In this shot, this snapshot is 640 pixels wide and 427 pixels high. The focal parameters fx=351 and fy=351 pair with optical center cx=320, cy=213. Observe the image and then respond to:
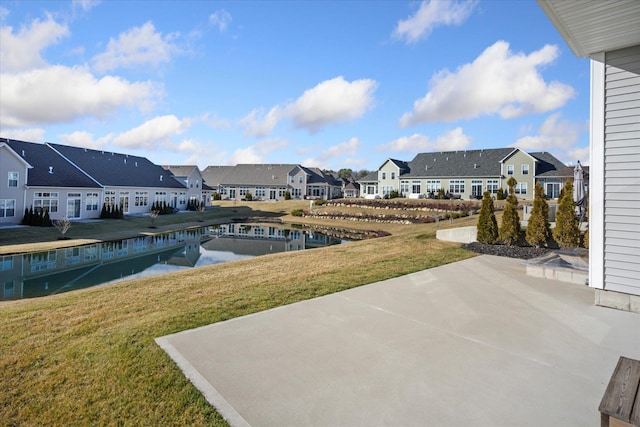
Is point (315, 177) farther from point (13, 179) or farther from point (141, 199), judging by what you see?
point (13, 179)

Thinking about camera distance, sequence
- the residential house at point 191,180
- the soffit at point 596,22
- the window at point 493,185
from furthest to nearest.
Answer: the residential house at point 191,180 → the window at point 493,185 → the soffit at point 596,22

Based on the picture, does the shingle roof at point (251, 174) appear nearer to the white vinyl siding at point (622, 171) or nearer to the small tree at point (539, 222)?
the small tree at point (539, 222)

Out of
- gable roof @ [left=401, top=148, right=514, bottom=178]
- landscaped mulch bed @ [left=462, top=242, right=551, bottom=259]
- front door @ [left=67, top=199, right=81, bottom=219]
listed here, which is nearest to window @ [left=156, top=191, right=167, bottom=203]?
front door @ [left=67, top=199, right=81, bottom=219]

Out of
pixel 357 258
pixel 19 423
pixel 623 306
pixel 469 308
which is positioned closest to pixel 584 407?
pixel 469 308

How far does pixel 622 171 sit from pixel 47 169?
32731 millimetres

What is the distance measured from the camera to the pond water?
11.4 meters

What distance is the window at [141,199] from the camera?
A: 33.0m

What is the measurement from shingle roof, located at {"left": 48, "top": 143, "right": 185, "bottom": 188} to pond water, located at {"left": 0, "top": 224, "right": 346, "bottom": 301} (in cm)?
1045

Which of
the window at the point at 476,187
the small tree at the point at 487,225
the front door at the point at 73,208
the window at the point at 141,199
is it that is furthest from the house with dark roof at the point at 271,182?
the small tree at the point at 487,225

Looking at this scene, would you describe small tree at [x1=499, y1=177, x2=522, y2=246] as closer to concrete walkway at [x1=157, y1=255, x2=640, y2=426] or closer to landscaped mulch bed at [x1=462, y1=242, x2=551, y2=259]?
landscaped mulch bed at [x1=462, y1=242, x2=551, y2=259]

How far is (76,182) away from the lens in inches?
1072

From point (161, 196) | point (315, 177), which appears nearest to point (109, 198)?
point (161, 196)

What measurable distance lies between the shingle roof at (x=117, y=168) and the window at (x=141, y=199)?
77cm

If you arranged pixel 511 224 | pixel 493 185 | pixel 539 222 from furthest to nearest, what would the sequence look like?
pixel 493 185
pixel 511 224
pixel 539 222
